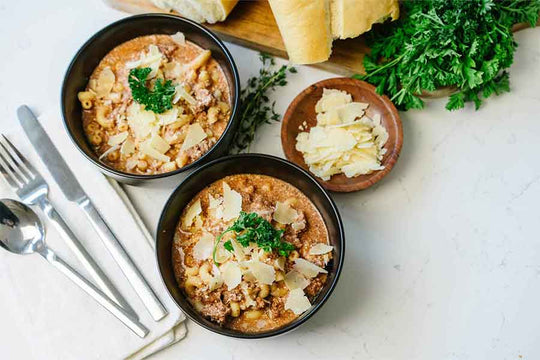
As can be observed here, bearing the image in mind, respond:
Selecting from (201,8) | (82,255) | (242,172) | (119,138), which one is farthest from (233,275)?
(201,8)

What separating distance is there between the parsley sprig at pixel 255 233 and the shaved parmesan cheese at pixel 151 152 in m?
0.55

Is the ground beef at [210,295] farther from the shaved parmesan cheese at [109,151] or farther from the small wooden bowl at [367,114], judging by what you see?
the shaved parmesan cheese at [109,151]

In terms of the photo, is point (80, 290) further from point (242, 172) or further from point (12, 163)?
point (242, 172)

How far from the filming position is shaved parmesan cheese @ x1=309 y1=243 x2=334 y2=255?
2635 mm

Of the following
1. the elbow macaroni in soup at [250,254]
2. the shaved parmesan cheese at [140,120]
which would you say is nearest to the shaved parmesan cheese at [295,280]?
the elbow macaroni in soup at [250,254]

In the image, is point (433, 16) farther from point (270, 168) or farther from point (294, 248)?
point (294, 248)

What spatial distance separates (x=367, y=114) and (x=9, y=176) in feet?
5.91

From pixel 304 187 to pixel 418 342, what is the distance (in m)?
0.95

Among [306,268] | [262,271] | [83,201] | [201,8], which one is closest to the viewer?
[262,271]

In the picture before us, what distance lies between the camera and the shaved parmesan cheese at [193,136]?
2.84 meters

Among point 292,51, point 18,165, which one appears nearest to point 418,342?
point 292,51

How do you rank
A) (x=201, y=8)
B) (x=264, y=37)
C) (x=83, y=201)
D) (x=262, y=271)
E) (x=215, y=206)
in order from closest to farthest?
(x=262, y=271) → (x=215, y=206) → (x=83, y=201) → (x=201, y=8) → (x=264, y=37)

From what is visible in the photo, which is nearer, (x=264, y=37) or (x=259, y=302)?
(x=259, y=302)

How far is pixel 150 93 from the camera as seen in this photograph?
9.31 ft
